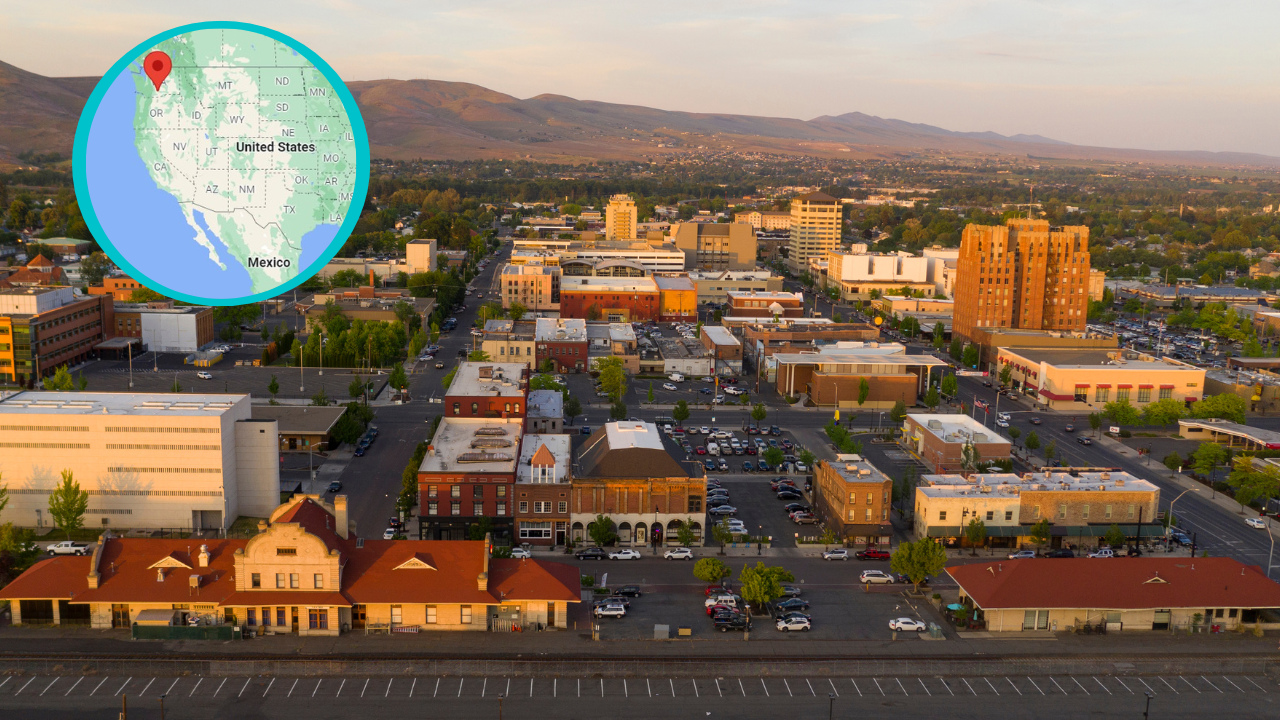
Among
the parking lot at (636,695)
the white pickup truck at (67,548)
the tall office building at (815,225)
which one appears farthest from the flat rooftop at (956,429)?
the tall office building at (815,225)

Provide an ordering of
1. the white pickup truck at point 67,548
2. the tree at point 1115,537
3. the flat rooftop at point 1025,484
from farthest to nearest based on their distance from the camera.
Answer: the flat rooftop at point 1025,484
the tree at point 1115,537
the white pickup truck at point 67,548

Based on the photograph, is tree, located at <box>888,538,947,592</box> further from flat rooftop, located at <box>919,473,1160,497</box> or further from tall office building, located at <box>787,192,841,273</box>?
tall office building, located at <box>787,192,841,273</box>

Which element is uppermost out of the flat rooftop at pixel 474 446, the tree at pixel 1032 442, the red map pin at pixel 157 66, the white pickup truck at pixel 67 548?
the red map pin at pixel 157 66

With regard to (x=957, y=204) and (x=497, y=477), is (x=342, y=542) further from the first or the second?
(x=957, y=204)

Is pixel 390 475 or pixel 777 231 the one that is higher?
pixel 777 231

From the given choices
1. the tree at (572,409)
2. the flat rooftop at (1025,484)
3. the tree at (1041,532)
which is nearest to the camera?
the tree at (1041,532)

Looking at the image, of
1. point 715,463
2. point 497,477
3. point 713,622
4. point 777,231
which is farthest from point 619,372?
point 777,231

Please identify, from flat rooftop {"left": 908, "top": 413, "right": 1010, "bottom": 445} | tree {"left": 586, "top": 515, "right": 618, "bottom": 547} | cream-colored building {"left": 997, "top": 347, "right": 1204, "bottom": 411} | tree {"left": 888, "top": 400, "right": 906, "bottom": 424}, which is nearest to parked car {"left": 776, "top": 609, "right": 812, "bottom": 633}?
tree {"left": 586, "top": 515, "right": 618, "bottom": 547}

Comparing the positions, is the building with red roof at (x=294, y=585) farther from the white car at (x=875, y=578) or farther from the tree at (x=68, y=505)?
the white car at (x=875, y=578)
